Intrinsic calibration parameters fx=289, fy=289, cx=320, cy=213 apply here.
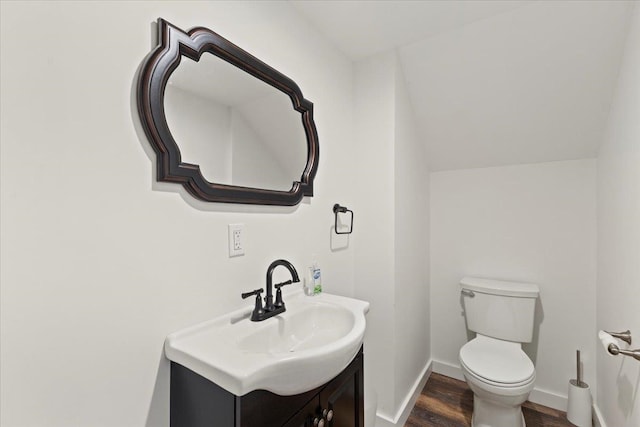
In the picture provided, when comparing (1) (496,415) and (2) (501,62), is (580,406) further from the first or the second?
(2) (501,62)

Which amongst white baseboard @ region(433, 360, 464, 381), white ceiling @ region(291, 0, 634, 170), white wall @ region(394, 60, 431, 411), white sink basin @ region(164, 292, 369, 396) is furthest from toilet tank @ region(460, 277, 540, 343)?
white sink basin @ region(164, 292, 369, 396)

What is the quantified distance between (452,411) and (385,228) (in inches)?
52.1

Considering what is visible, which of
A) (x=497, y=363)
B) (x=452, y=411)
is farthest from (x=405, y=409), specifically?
(x=497, y=363)

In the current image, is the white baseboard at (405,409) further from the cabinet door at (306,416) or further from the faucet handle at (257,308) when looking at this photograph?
the faucet handle at (257,308)

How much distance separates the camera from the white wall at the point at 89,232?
63cm

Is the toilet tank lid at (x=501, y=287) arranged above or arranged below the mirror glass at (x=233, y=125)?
below

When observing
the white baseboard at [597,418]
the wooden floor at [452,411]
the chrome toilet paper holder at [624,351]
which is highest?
the chrome toilet paper holder at [624,351]

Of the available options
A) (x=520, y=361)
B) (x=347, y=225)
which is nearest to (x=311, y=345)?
(x=347, y=225)

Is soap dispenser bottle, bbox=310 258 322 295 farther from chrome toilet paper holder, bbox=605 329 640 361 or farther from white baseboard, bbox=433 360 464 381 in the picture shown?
white baseboard, bbox=433 360 464 381

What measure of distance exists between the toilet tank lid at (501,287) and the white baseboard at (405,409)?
0.78 metres

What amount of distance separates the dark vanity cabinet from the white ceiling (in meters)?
1.63

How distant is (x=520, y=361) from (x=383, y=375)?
2.66 feet

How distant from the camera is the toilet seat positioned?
5.08ft

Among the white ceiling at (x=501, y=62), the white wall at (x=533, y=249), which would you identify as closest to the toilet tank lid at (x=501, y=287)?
the white wall at (x=533, y=249)
